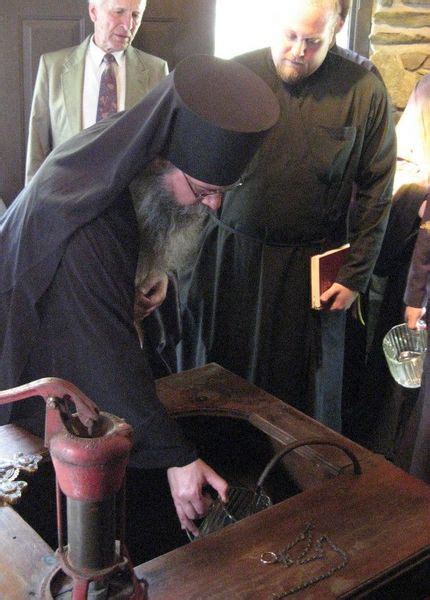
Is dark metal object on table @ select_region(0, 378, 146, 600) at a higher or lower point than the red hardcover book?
higher

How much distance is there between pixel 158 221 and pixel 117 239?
0.17 m

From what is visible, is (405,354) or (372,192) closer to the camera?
(372,192)

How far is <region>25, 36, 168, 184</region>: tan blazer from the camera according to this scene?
3.51m

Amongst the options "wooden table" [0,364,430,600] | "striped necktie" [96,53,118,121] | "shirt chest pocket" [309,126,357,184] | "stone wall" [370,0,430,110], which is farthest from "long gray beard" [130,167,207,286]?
"stone wall" [370,0,430,110]

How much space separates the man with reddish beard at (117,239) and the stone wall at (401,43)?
2.34 meters

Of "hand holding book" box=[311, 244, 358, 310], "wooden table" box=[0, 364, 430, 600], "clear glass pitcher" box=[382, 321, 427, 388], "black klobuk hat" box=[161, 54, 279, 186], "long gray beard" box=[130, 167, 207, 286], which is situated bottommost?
"clear glass pitcher" box=[382, 321, 427, 388]

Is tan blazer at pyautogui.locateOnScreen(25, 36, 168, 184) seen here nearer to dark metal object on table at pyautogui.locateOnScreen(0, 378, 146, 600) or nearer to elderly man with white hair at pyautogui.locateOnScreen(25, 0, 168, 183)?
elderly man with white hair at pyautogui.locateOnScreen(25, 0, 168, 183)

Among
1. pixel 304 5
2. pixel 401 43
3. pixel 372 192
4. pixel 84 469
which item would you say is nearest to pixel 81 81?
pixel 304 5

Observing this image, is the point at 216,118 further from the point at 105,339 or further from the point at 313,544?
the point at 313,544

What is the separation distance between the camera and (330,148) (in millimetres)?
2889

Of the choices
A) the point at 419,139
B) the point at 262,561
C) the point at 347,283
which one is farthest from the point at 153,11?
the point at 262,561

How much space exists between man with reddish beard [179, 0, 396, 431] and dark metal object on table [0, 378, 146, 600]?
1.84 meters

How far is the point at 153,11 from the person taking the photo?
3961 millimetres

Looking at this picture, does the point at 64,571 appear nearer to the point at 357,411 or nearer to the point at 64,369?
the point at 64,369
